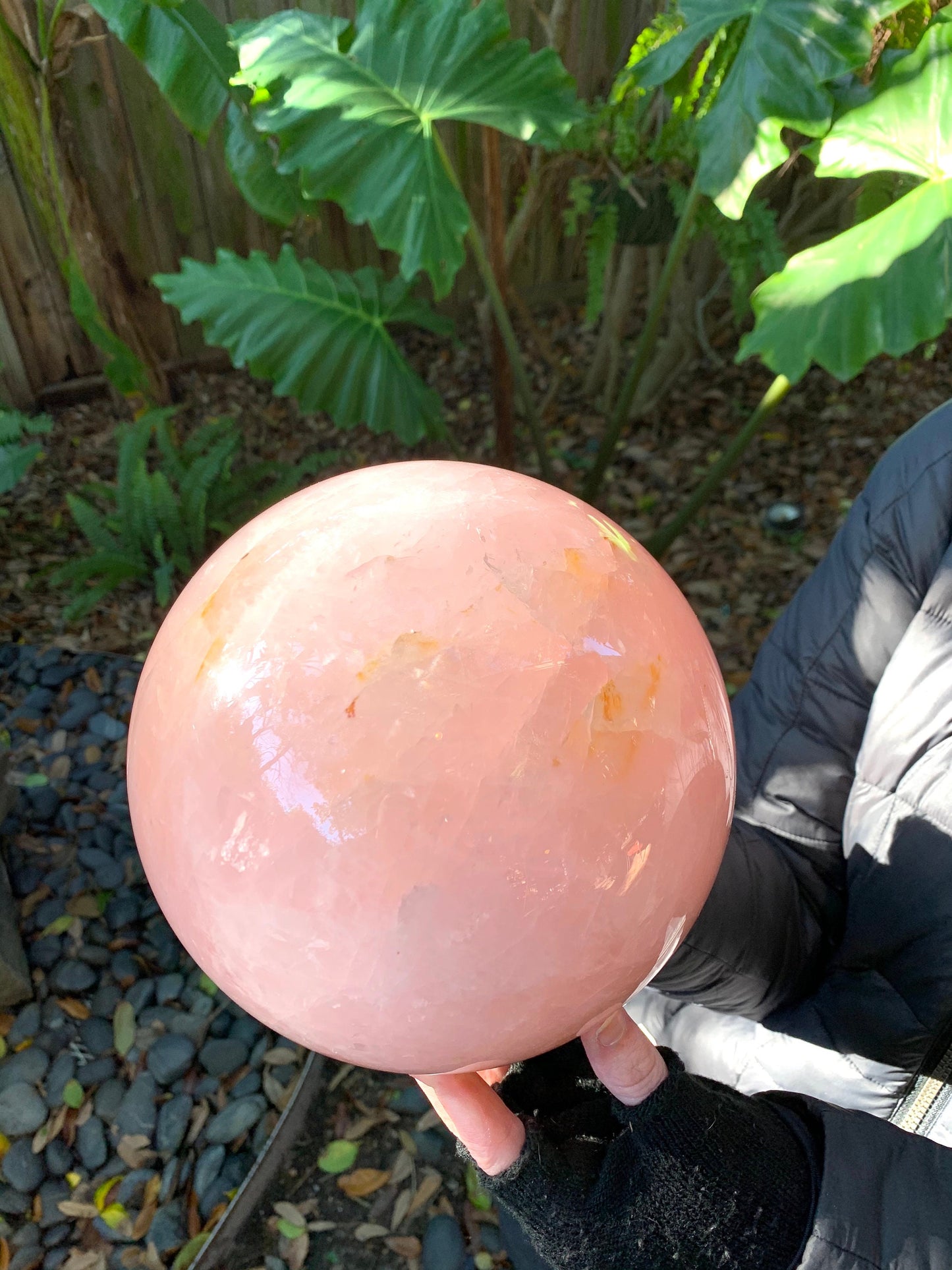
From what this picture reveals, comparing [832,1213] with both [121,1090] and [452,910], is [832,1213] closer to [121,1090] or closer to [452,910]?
[452,910]

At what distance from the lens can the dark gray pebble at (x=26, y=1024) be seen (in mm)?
2186

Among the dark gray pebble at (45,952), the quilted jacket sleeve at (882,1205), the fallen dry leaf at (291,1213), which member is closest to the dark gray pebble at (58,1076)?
the dark gray pebble at (45,952)

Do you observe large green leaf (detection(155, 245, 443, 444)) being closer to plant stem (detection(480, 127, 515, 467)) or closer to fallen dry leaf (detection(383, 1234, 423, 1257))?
plant stem (detection(480, 127, 515, 467))

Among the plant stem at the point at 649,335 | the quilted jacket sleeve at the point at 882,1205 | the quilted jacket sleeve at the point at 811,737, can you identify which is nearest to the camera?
the quilted jacket sleeve at the point at 882,1205

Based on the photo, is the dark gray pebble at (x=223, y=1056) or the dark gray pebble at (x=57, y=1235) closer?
the dark gray pebble at (x=57, y=1235)

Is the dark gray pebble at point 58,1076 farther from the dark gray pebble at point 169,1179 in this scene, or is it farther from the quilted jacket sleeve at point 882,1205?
the quilted jacket sleeve at point 882,1205

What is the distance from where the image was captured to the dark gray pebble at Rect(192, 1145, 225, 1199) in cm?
197

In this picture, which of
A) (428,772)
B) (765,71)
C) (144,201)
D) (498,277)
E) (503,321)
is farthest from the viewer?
(144,201)

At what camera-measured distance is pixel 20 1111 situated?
207cm

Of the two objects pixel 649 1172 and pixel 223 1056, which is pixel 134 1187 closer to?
pixel 223 1056

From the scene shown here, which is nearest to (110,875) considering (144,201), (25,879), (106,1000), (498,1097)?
(25,879)

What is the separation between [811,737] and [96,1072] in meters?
1.87

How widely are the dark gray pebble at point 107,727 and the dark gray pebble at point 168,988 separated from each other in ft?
2.71

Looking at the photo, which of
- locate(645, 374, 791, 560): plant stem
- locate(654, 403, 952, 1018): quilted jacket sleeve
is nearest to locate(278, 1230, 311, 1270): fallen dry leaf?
locate(654, 403, 952, 1018): quilted jacket sleeve
